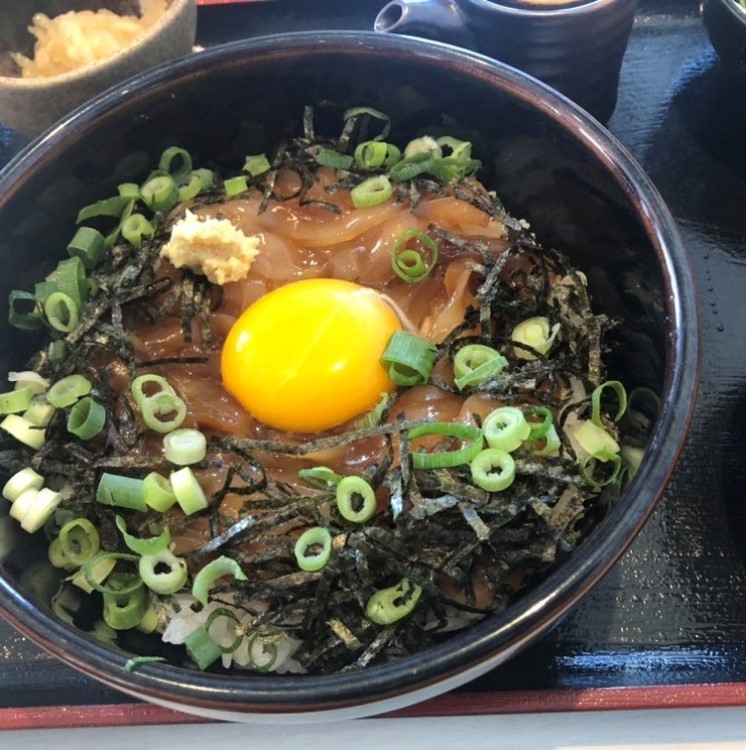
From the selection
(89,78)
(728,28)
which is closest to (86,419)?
(89,78)

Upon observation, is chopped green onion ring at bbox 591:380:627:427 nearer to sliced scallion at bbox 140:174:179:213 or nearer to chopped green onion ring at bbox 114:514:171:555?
chopped green onion ring at bbox 114:514:171:555

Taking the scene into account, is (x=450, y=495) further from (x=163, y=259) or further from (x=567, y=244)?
(x=163, y=259)

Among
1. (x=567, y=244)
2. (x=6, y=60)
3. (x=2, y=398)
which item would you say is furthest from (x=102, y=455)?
(x=6, y=60)

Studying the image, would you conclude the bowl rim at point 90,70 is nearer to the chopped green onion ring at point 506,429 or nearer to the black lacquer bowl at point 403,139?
the black lacquer bowl at point 403,139

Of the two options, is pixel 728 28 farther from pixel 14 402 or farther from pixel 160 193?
pixel 14 402

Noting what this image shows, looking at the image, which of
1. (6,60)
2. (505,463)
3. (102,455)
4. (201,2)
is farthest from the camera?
(201,2)

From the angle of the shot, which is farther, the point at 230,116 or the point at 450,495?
the point at 230,116

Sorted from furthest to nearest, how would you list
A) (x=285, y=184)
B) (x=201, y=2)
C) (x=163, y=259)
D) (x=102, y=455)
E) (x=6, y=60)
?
(x=201, y=2) < (x=6, y=60) < (x=285, y=184) < (x=163, y=259) < (x=102, y=455)

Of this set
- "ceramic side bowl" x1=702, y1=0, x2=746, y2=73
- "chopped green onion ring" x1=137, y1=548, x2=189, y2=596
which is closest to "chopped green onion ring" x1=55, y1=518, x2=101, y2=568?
"chopped green onion ring" x1=137, y1=548, x2=189, y2=596
